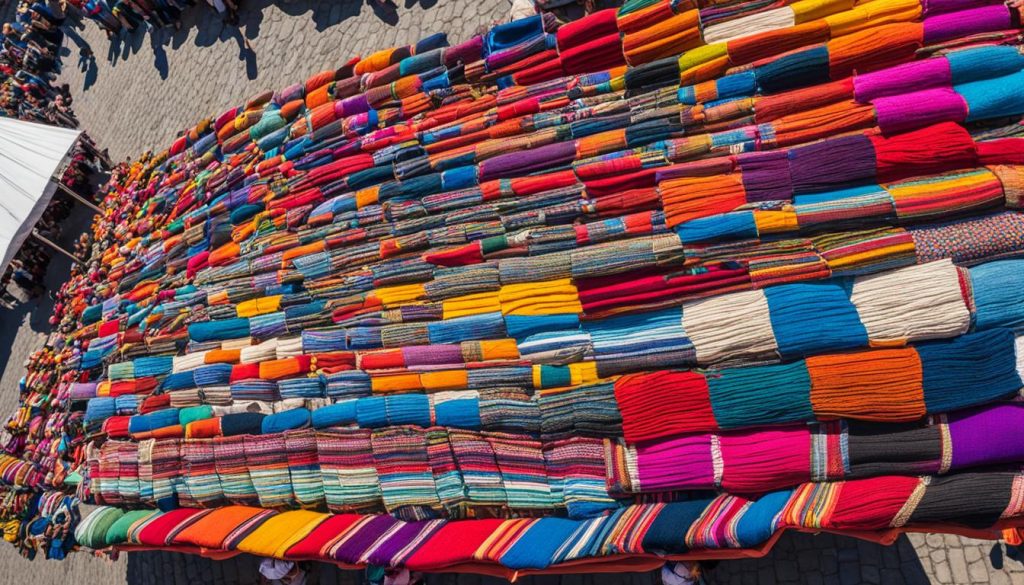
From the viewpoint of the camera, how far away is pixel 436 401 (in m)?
4.75

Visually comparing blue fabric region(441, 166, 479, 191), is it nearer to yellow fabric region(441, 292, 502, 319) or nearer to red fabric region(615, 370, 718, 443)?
yellow fabric region(441, 292, 502, 319)

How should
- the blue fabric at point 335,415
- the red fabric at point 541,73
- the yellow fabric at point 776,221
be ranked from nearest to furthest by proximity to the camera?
the yellow fabric at point 776,221 → the blue fabric at point 335,415 → the red fabric at point 541,73

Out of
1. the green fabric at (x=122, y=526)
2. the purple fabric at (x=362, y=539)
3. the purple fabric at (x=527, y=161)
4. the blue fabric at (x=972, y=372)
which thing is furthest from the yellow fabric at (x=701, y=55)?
the green fabric at (x=122, y=526)

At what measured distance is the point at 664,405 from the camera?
12.6 feet

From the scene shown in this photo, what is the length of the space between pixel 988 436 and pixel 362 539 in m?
4.30

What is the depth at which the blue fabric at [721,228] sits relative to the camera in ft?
13.0

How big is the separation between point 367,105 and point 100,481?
532 cm

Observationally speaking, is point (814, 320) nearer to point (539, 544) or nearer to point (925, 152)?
point (925, 152)

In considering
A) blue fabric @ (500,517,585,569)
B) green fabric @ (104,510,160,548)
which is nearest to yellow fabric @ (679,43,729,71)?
blue fabric @ (500,517,585,569)

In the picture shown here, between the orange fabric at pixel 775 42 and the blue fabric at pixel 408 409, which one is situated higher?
the orange fabric at pixel 775 42

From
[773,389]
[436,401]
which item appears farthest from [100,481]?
[773,389]

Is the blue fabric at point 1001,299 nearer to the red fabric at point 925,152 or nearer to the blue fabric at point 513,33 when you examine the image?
the red fabric at point 925,152

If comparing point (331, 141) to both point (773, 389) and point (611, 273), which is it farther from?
point (773, 389)

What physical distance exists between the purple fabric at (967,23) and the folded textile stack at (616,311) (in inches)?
0.9
